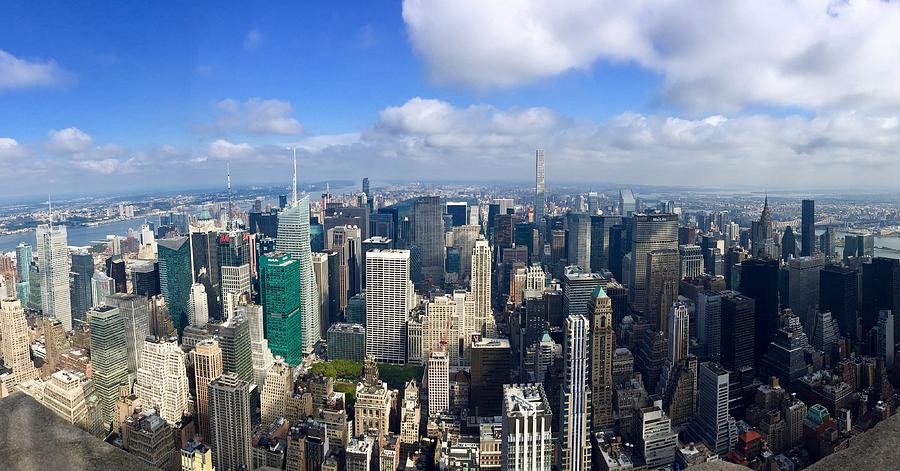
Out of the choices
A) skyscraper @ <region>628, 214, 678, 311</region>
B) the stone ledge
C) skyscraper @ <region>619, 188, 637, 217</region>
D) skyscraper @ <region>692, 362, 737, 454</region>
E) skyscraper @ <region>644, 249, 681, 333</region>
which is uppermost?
skyscraper @ <region>619, 188, 637, 217</region>

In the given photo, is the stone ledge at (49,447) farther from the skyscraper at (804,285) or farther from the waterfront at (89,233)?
the waterfront at (89,233)

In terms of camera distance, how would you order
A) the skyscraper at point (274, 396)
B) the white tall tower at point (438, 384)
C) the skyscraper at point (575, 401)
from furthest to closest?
1. the white tall tower at point (438, 384)
2. the skyscraper at point (274, 396)
3. the skyscraper at point (575, 401)

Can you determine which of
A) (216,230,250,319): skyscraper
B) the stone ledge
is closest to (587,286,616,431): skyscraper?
the stone ledge

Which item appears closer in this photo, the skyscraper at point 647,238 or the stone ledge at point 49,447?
the stone ledge at point 49,447

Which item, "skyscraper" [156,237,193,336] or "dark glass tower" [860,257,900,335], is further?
"skyscraper" [156,237,193,336]

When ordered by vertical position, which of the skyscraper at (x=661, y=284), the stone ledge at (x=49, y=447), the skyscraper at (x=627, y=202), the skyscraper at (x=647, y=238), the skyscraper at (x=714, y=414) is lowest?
the skyscraper at (x=714, y=414)

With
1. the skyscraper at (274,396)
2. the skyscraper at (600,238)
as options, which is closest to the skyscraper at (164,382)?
the skyscraper at (274,396)

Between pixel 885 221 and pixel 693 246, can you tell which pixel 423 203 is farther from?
pixel 885 221

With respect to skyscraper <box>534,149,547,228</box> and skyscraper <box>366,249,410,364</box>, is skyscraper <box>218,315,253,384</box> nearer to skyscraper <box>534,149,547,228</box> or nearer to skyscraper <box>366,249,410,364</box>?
skyscraper <box>366,249,410,364</box>
